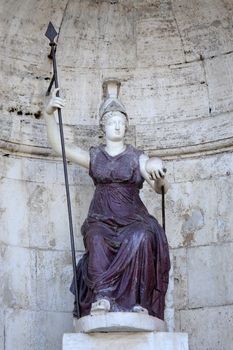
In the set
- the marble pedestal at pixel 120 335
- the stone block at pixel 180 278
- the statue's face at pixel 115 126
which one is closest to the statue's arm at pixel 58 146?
the statue's face at pixel 115 126

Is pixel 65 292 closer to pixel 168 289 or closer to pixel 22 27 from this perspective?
pixel 168 289

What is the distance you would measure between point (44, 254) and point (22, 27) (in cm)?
179

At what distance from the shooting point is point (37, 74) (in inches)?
426

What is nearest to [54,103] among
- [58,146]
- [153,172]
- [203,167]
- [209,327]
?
[58,146]

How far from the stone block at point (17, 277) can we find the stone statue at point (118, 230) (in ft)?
2.49

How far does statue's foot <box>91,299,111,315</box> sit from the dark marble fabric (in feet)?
0.22

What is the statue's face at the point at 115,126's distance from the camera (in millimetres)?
9953

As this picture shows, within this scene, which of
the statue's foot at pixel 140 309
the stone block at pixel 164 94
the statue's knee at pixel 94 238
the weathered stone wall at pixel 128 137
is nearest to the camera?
the statue's foot at pixel 140 309

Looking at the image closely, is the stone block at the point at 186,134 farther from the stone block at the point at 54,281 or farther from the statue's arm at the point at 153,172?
the stone block at the point at 54,281

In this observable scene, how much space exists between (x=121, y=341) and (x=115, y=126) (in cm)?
170

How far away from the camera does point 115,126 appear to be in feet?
32.7

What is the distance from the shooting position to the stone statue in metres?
9.27

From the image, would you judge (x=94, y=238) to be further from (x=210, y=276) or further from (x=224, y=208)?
(x=224, y=208)

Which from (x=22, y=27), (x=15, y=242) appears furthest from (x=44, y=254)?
(x=22, y=27)
